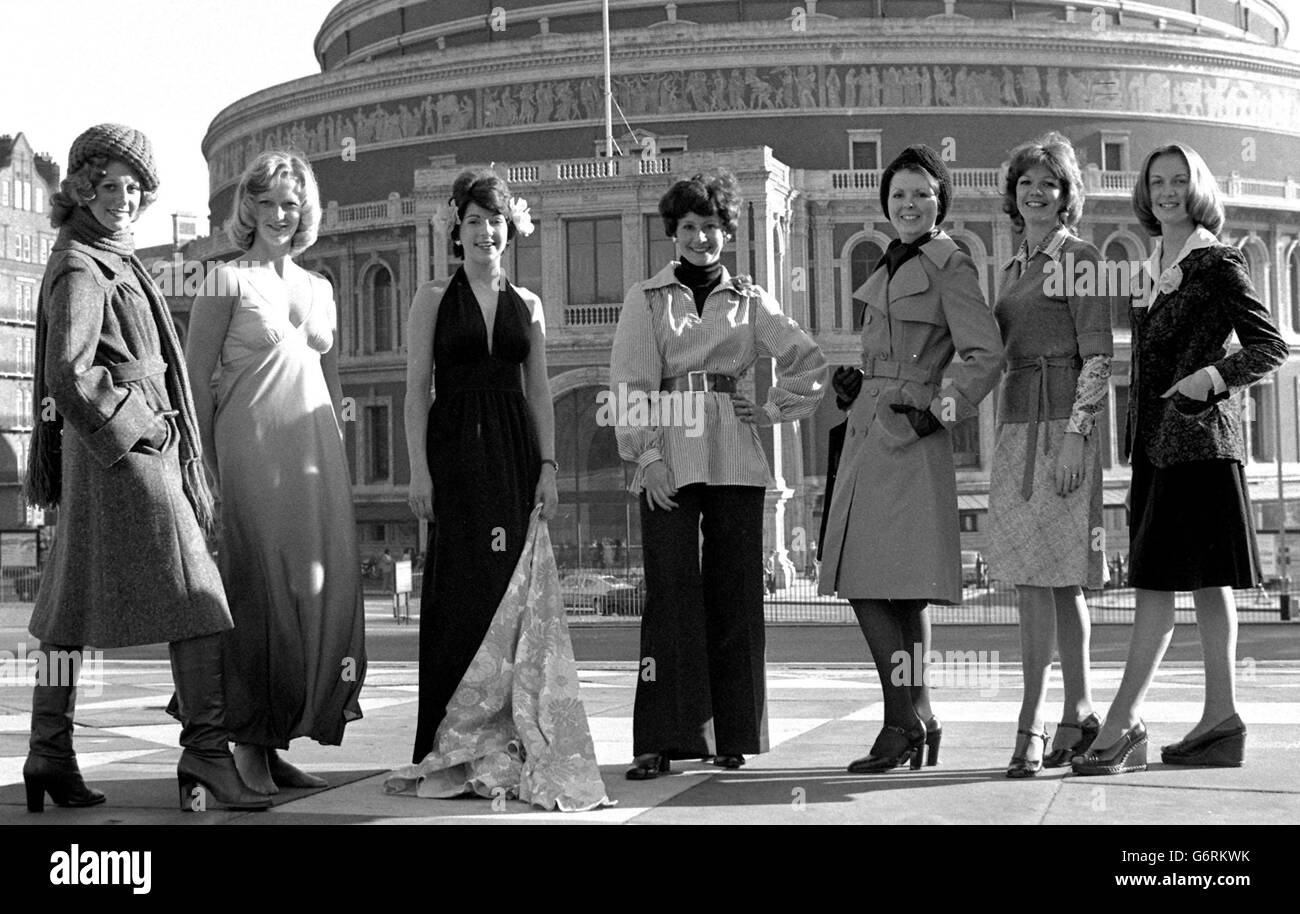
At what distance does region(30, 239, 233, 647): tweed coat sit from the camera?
17.2 feet

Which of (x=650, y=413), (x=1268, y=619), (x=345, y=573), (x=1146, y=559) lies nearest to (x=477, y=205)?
(x=650, y=413)

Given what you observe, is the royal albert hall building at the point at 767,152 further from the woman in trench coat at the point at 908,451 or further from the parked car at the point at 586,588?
the woman in trench coat at the point at 908,451

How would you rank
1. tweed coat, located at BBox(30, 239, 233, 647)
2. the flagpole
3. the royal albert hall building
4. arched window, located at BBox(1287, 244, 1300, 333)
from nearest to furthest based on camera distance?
1. tweed coat, located at BBox(30, 239, 233, 647)
2. the royal albert hall building
3. the flagpole
4. arched window, located at BBox(1287, 244, 1300, 333)

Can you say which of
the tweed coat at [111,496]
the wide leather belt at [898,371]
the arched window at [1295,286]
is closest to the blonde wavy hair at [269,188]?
the tweed coat at [111,496]

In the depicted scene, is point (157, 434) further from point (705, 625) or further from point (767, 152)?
point (767, 152)

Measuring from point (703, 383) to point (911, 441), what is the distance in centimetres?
80

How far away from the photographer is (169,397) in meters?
5.55

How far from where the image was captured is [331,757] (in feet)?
21.5

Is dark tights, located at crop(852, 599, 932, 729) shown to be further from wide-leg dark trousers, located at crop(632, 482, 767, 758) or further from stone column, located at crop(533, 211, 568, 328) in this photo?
stone column, located at crop(533, 211, 568, 328)

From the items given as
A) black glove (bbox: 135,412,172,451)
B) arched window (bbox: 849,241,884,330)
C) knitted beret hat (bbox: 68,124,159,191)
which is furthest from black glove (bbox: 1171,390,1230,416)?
arched window (bbox: 849,241,884,330)

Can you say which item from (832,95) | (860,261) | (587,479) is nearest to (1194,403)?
(587,479)

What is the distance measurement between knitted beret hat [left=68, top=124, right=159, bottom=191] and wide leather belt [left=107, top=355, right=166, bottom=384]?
630 mm

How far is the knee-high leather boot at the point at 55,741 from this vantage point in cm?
526
